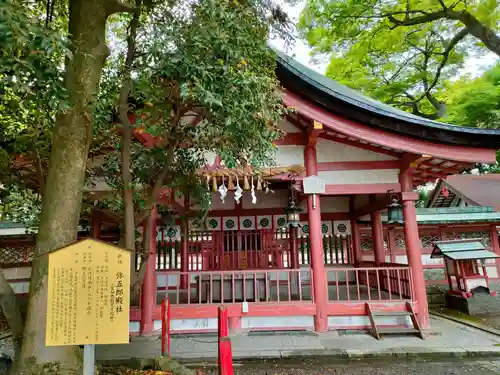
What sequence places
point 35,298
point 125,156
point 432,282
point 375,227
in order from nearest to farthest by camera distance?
point 35,298
point 125,156
point 375,227
point 432,282

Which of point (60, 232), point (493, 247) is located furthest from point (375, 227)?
point (60, 232)

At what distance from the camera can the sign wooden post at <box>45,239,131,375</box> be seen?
10.3 feet

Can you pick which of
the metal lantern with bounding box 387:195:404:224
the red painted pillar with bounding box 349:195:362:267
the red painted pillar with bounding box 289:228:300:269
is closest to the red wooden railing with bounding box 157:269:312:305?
the red painted pillar with bounding box 289:228:300:269

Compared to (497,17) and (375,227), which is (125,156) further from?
(497,17)

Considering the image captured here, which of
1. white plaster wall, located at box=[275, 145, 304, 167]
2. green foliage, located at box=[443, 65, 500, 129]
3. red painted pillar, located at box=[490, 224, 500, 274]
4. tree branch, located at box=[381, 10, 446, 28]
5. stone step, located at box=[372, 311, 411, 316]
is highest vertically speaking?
tree branch, located at box=[381, 10, 446, 28]

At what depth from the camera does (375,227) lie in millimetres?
11148


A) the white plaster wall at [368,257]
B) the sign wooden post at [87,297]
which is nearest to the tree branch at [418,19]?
the white plaster wall at [368,257]

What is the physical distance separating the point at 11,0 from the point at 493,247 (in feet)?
49.9

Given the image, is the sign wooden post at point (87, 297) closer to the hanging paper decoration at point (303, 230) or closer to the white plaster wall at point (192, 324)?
the white plaster wall at point (192, 324)

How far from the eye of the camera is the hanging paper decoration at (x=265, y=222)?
36.2ft

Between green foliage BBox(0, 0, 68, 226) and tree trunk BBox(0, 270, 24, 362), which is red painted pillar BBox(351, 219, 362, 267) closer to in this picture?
green foliage BBox(0, 0, 68, 226)

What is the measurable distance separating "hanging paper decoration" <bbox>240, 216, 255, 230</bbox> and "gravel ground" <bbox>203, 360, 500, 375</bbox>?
5.22m

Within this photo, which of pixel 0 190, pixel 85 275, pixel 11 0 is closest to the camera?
pixel 11 0

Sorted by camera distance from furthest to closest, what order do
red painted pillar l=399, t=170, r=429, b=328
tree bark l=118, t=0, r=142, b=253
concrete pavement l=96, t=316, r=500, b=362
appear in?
red painted pillar l=399, t=170, r=429, b=328, concrete pavement l=96, t=316, r=500, b=362, tree bark l=118, t=0, r=142, b=253
